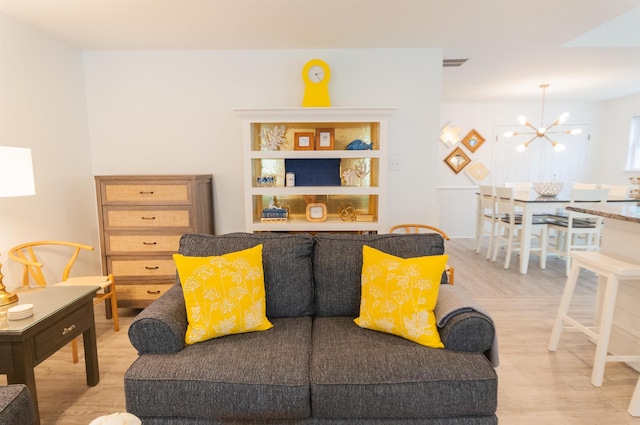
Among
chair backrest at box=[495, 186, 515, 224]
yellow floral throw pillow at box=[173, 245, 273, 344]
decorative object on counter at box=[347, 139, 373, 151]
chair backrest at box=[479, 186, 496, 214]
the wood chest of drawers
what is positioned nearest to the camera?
yellow floral throw pillow at box=[173, 245, 273, 344]

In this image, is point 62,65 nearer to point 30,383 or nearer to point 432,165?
point 30,383

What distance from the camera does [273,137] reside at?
10.2ft

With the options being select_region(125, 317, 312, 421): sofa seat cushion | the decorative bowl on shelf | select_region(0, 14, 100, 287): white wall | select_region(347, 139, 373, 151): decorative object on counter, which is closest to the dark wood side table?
select_region(125, 317, 312, 421): sofa seat cushion

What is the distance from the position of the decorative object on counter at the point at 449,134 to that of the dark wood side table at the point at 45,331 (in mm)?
5472

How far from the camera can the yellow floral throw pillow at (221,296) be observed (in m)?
1.62

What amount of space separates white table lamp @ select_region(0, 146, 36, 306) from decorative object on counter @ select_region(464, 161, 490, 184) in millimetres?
5823

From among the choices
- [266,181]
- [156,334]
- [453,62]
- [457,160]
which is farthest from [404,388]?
[457,160]

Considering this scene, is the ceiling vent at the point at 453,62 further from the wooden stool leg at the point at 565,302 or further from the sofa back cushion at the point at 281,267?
the sofa back cushion at the point at 281,267

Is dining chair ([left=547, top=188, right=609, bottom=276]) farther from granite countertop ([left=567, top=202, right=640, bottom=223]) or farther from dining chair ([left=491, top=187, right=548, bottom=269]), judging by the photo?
granite countertop ([left=567, top=202, right=640, bottom=223])

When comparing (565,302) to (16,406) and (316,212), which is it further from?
(16,406)

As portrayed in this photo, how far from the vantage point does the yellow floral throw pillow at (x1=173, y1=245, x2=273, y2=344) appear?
1622mm

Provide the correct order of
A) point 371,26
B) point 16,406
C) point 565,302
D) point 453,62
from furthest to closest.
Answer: point 453,62 → point 371,26 → point 565,302 → point 16,406

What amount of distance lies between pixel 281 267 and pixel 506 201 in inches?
141

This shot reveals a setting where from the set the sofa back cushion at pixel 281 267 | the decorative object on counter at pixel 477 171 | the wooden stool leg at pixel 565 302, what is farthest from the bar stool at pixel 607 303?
the decorative object on counter at pixel 477 171
